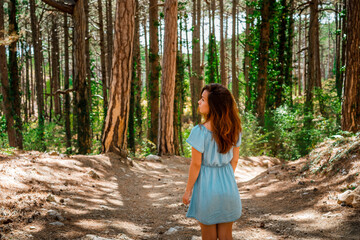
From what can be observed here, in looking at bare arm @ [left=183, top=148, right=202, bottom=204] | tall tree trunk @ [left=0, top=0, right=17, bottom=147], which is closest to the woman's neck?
bare arm @ [left=183, top=148, right=202, bottom=204]

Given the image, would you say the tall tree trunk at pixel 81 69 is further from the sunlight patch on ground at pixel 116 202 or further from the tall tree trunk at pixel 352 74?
the tall tree trunk at pixel 352 74

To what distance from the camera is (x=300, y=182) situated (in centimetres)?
611

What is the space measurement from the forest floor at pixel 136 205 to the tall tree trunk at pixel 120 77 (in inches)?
59.5

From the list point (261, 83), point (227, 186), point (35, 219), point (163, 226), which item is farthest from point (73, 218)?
point (261, 83)

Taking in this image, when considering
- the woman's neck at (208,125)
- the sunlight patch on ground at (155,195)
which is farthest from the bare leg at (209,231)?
the sunlight patch on ground at (155,195)

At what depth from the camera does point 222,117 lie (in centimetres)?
280

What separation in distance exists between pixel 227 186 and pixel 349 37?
7.04 metres

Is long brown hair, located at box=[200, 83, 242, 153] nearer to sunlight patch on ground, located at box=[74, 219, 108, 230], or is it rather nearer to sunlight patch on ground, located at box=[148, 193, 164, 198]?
sunlight patch on ground, located at box=[74, 219, 108, 230]

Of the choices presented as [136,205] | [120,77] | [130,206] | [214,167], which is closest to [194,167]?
[214,167]

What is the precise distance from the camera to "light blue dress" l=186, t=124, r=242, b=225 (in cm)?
273

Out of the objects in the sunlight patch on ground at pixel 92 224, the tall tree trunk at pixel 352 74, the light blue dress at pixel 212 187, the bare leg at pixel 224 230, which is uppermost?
the tall tree trunk at pixel 352 74

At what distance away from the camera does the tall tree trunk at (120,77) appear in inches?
368

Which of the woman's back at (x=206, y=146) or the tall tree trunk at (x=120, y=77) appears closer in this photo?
the woman's back at (x=206, y=146)

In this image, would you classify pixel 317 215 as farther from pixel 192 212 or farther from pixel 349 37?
pixel 349 37
